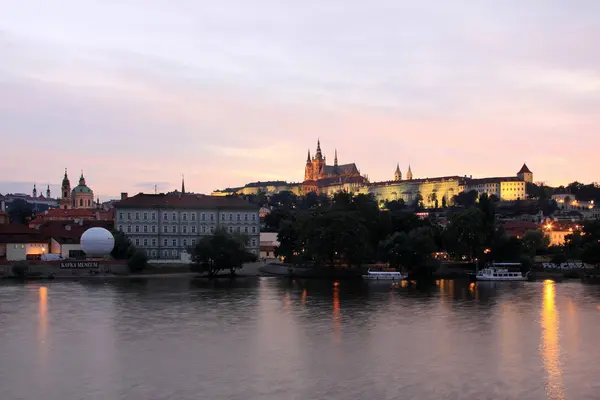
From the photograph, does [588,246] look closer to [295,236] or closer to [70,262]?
[295,236]

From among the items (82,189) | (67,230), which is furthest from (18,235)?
(82,189)

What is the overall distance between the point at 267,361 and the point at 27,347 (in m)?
10.9

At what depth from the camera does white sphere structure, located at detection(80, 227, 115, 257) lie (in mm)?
80062

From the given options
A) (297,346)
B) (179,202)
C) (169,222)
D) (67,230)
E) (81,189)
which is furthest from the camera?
(81,189)

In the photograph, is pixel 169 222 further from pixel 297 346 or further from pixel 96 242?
pixel 297 346

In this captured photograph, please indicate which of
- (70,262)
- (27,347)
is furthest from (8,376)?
(70,262)

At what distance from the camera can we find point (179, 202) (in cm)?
9450

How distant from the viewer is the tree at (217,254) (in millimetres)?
76562

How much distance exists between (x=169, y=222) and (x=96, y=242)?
44.7ft

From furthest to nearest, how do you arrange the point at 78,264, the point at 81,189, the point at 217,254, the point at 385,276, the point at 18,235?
the point at 81,189 → the point at 18,235 → the point at 78,264 → the point at 217,254 → the point at 385,276

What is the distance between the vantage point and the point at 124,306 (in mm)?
48125

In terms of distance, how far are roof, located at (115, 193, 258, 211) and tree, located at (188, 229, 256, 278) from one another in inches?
625

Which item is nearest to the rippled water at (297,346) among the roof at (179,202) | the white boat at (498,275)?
the white boat at (498,275)

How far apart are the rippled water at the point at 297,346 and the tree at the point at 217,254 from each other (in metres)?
19.6
